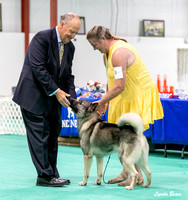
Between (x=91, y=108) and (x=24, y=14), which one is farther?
(x=24, y=14)

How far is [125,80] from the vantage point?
11.4 ft

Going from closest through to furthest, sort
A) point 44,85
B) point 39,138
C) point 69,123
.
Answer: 1. point 44,85
2. point 39,138
3. point 69,123

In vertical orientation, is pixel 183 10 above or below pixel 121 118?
above

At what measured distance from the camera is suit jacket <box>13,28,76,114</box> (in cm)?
350

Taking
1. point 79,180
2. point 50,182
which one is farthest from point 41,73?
point 79,180

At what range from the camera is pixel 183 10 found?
1590 centimetres

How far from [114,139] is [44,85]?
0.74 meters

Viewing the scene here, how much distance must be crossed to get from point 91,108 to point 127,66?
1.57 ft

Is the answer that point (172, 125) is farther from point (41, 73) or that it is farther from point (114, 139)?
point (41, 73)

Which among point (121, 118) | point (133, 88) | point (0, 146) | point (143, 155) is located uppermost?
point (133, 88)

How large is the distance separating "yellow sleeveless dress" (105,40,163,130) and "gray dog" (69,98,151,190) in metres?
0.18

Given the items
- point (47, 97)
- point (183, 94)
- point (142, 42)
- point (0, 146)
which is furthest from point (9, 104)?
point (142, 42)

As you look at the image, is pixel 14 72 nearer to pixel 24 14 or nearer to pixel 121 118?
pixel 24 14

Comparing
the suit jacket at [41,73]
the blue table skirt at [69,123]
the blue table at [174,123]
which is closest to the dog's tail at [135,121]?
the suit jacket at [41,73]
